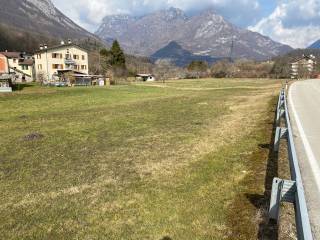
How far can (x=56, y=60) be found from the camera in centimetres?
7688

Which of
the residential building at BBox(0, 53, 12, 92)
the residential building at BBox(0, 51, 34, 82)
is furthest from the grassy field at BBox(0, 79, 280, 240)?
the residential building at BBox(0, 51, 34, 82)

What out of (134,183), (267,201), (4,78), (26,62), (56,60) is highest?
(56,60)

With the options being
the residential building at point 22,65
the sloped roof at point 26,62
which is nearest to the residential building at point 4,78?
the residential building at point 22,65

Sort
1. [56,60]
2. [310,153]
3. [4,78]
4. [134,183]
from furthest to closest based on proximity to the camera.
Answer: [56,60] → [4,78] → [310,153] → [134,183]

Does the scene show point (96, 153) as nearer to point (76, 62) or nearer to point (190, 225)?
point (190, 225)

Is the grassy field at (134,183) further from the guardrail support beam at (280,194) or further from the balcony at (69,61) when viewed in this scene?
the balcony at (69,61)

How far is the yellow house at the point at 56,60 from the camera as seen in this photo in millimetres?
75562

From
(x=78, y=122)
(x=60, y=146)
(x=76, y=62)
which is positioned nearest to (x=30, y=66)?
(x=76, y=62)

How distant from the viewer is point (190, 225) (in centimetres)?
574

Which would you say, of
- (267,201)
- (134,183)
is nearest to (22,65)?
(134,183)

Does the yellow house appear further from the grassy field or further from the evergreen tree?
the grassy field

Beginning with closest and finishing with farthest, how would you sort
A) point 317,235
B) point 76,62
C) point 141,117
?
1. point 317,235
2. point 141,117
3. point 76,62

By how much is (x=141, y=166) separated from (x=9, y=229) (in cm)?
406

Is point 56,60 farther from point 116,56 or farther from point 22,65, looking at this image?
point 116,56
